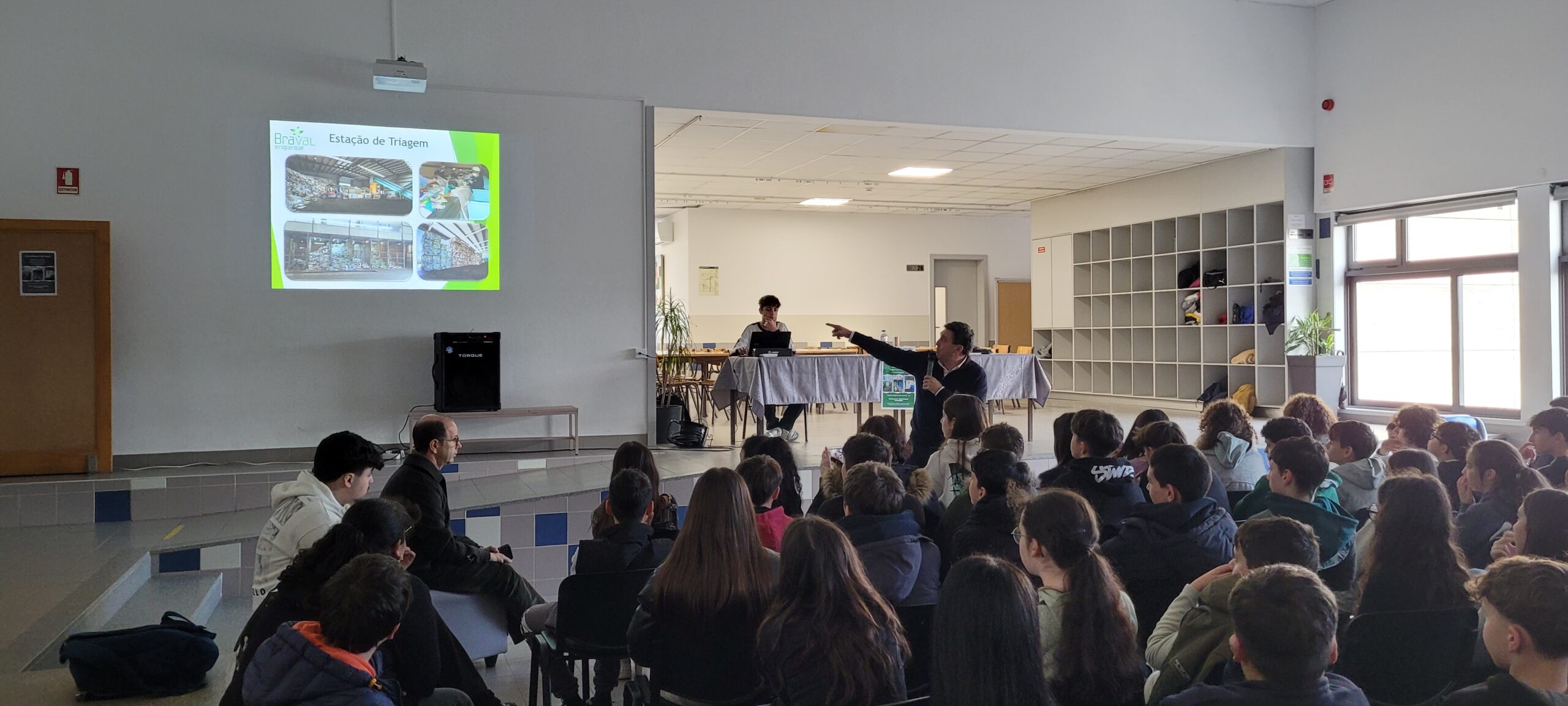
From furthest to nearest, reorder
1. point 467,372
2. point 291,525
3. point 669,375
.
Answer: point 669,375, point 467,372, point 291,525

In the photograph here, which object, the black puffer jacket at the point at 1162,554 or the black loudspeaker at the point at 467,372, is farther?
the black loudspeaker at the point at 467,372

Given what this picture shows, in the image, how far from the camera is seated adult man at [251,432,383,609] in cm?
290

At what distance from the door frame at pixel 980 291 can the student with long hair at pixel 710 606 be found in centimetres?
1356

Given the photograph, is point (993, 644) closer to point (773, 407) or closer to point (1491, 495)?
point (1491, 495)

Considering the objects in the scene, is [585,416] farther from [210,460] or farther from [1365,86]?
[1365,86]

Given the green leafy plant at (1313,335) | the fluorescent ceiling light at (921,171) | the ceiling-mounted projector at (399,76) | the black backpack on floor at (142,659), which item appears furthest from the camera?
the fluorescent ceiling light at (921,171)

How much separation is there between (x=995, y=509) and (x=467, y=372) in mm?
4713

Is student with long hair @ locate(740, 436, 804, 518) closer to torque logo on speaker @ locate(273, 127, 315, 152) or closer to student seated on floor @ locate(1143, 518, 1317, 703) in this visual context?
student seated on floor @ locate(1143, 518, 1317, 703)

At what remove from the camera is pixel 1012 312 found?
52.9 feet

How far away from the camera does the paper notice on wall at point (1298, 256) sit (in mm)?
9727

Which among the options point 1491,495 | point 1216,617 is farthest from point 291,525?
point 1491,495

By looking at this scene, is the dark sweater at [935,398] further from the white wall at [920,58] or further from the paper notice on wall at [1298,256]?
the paper notice on wall at [1298,256]

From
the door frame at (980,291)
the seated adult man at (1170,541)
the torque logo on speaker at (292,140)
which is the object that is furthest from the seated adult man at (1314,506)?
the door frame at (980,291)

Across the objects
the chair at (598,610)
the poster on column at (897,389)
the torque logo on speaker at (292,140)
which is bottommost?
the chair at (598,610)
